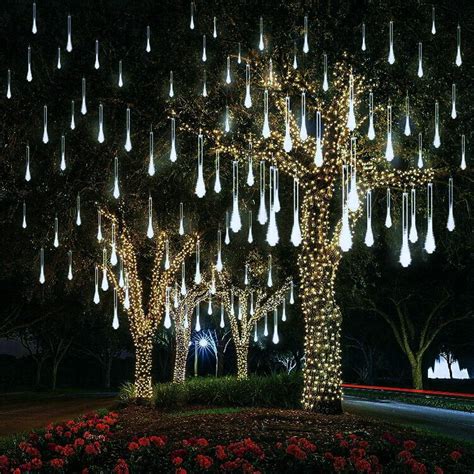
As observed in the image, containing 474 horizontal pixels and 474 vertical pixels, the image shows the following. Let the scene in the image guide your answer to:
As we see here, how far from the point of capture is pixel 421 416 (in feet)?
72.2

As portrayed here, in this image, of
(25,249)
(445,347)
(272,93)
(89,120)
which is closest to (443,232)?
(272,93)

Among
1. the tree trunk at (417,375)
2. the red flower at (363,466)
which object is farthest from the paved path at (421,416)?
the red flower at (363,466)

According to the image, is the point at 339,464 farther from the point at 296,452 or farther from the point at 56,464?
the point at 56,464

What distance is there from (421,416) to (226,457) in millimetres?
14586

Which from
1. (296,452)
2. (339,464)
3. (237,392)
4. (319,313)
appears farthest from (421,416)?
(339,464)

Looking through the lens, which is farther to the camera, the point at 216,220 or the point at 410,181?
the point at 216,220

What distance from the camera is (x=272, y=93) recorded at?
15.5 metres

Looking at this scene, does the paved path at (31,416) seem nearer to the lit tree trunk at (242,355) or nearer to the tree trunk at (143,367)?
the tree trunk at (143,367)

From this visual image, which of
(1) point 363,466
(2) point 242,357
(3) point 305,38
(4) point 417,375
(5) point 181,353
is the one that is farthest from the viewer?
(4) point 417,375

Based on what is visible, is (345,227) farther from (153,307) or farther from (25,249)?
(25,249)

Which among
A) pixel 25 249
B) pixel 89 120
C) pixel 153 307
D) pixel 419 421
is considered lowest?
pixel 419 421

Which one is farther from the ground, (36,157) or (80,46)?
(80,46)

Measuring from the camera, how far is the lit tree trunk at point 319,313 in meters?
15.5

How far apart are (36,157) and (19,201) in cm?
151
